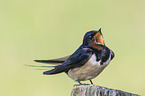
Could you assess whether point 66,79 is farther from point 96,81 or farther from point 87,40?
point 87,40

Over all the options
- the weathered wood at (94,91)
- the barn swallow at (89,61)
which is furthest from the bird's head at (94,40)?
the weathered wood at (94,91)

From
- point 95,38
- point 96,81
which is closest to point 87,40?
point 95,38

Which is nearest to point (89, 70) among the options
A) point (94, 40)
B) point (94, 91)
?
point (94, 40)

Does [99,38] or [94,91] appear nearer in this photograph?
[94,91]

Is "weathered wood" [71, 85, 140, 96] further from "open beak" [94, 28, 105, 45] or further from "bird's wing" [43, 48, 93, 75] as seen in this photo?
"open beak" [94, 28, 105, 45]

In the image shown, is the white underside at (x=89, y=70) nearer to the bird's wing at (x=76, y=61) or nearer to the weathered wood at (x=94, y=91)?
the bird's wing at (x=76, y=61)

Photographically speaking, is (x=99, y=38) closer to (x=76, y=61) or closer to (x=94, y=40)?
(x=94, y=40)
